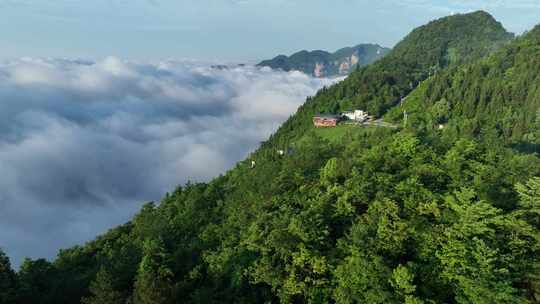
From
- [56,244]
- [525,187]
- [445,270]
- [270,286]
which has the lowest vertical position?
[56,244]

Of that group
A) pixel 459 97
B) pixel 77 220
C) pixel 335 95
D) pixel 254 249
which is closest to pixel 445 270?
pixel 254 249

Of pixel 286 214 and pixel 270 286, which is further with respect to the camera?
pixel 286 214

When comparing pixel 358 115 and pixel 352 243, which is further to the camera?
pixel 358 115

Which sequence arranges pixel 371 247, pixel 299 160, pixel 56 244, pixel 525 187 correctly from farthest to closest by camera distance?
1. pixel 56 244
2. pixel 299 160
3. pixel 525 187
4. pixel 371 247

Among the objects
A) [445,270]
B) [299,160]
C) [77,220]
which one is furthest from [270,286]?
[77,220]

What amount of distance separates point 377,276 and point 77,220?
169702mm

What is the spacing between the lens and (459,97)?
105938 mm

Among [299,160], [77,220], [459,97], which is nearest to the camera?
[299,160]

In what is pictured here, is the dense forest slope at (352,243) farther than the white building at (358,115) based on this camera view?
No

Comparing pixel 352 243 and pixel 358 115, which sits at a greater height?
pixel 358 115

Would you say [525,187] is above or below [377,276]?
above

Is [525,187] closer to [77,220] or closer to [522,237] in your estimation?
[522,237]

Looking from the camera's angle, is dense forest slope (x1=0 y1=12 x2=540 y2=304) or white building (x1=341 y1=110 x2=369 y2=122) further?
white building (x1=341 y1=110 x2=369 y2=122)

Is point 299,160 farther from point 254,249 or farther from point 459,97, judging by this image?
point 459,97
